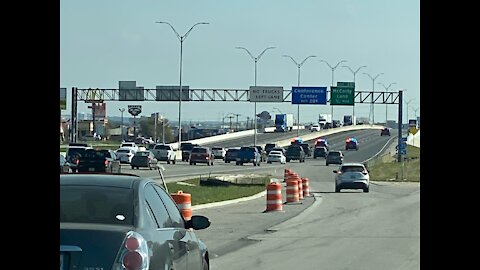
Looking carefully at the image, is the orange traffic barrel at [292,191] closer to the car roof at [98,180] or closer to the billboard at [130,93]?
the car roof at [98,180]

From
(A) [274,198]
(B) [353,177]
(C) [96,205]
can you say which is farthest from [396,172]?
(C) [96,205]

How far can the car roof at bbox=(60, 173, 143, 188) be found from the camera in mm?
8945

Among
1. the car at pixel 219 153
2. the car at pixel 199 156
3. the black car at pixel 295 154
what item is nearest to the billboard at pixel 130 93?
the car at pixel 219 153

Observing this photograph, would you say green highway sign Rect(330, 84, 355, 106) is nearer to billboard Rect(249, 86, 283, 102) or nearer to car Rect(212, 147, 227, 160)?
billboard Rect(249, 86, 283, 102)

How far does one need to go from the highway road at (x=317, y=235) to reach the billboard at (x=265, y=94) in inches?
1935

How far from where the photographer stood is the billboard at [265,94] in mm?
87500

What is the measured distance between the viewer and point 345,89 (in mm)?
83812

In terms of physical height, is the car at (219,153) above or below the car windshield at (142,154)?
below

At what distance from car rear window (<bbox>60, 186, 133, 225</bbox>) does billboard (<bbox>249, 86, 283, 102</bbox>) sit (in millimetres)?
78751

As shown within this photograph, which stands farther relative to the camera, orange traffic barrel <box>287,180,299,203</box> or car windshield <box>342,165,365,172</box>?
car windshield <box>342,165,365,172</box>

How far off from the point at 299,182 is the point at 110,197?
29.3 m

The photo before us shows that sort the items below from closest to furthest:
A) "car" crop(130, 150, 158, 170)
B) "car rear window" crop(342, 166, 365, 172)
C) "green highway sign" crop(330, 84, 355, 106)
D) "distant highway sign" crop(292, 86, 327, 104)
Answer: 1. "car rear window" crop(342, 166, 365, 172)
2. "car" crop(130, 150, 158, 170)
3. "green highway sign" crop(330, 84, 355, 106)
4. "distant highway sign" crop(292, 86, 327, 104)

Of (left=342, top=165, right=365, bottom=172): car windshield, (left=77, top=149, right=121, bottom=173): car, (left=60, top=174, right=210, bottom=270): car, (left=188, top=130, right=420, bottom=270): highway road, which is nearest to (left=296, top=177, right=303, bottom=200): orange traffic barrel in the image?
(left=188, top=130, right=420, bottom=270): highway road
